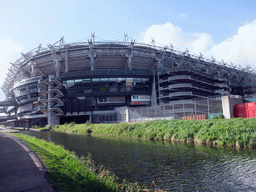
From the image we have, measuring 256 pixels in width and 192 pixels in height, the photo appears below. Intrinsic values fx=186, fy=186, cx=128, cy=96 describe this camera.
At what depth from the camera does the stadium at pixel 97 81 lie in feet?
222

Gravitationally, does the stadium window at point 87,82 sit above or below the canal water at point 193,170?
above

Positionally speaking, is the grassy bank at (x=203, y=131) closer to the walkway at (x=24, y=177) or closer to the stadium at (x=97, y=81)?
the walkway at (x=24, y=177)

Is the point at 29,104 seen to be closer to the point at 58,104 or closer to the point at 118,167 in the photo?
the point at 58,104

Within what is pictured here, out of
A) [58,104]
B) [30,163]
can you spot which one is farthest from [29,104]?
[30,163]

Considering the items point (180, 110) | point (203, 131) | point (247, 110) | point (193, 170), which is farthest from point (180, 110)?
point (193, 170)

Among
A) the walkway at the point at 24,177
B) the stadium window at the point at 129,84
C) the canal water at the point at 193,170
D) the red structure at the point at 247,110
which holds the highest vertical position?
the stadium window at the point at 129,84

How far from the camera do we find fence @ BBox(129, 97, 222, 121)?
23734mm

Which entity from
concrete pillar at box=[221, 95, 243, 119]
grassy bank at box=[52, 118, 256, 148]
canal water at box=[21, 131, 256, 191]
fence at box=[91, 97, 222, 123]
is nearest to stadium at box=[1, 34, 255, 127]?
fence at box=[91, 97, 222, 123]

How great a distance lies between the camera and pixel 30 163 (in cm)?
888

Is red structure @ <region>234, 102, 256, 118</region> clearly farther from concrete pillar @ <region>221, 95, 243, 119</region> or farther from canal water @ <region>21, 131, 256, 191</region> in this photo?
canal water @ <region>21, 131, 256, 191</region>

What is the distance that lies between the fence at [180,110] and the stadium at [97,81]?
105ft

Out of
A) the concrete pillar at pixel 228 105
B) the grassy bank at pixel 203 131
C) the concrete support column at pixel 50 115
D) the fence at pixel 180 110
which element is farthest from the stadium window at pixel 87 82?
the concrete pillar at pixel 228 105

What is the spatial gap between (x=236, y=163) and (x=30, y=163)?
1074cm

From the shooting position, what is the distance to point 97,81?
69.4m
